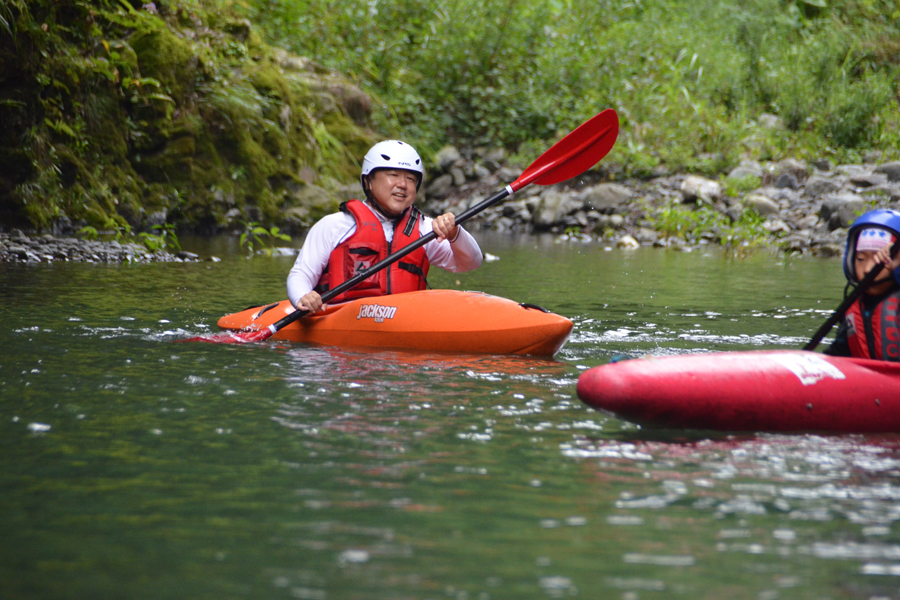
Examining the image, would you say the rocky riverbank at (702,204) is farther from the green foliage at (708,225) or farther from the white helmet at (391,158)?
the white helmet at (391,158)

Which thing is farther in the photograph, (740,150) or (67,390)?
(740,150)

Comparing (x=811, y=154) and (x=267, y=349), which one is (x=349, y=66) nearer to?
(x=811, y=154)

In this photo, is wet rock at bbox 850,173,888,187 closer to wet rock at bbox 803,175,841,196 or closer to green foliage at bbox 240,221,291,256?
wet rock at bbox 803,175,841,196

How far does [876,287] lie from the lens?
2.94 m

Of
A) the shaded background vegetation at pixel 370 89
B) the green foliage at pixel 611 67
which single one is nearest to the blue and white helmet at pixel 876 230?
the shaded background vegetation at pixel 370 89

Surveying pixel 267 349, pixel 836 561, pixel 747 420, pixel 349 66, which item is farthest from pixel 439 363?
pixel 349 66

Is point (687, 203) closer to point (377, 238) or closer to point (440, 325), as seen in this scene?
point (377, 238)

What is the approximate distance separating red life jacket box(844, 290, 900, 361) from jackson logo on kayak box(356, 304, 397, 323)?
6.58ft

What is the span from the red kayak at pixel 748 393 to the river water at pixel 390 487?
0.23ft

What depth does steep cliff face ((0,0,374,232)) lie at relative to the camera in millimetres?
8344

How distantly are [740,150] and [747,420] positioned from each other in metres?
12.9

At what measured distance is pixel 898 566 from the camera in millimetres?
1700

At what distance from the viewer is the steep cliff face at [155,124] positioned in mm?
8344

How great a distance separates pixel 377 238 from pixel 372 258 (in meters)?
0.11
